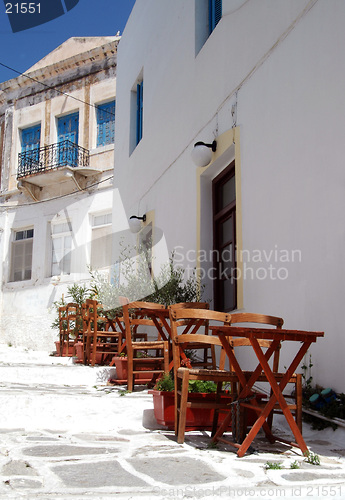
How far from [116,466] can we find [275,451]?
0.96m

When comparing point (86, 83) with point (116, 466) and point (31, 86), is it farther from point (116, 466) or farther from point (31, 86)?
point (116, 466)

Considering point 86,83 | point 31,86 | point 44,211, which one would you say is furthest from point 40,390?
point 31,86

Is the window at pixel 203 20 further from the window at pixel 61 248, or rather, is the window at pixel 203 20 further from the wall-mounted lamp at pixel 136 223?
the window at pixel 61 248

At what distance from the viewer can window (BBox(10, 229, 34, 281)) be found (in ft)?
51.6

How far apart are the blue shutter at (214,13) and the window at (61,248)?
870 cm

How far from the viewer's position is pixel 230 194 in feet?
21.2

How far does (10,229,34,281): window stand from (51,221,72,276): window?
89cm

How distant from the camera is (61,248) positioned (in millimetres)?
15250

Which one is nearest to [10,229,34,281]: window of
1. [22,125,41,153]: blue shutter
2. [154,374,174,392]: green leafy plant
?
[22,125,41,153]: blue shutter

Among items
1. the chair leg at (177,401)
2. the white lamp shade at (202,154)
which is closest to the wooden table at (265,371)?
the chair leg at (177,401)

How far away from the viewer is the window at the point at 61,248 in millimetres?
15052

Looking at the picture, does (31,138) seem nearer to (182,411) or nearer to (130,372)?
(130,372)

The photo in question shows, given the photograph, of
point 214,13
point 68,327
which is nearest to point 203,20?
point 214,13

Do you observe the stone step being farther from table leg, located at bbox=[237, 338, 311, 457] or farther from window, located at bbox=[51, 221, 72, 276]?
window, located at bbox=[51, 221, 72, 276]
